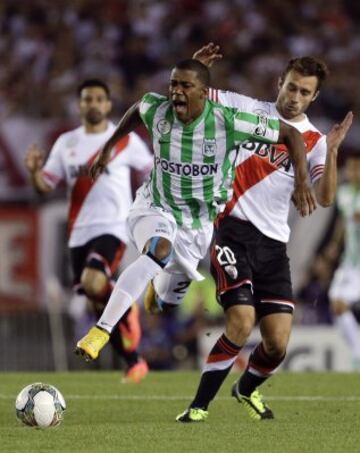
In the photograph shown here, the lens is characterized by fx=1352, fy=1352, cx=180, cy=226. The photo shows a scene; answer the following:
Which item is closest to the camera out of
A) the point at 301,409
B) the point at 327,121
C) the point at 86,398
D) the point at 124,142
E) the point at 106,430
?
the point at 106,430

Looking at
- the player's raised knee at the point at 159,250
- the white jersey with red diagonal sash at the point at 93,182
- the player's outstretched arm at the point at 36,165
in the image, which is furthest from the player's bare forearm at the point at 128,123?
the white jersey with red diagonal sash at the point at 93,182

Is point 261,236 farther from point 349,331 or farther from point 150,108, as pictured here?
point 349,331

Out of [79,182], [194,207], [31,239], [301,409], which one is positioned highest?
[194,207]

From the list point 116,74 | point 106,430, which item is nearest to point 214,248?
point 106,430

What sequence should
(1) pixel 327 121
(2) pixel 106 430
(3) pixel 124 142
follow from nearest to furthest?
(2) pixel 106 430 < (3) pixel 124 142 < (1) pixel 327 121

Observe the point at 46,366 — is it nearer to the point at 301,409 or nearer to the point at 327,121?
the point at 327,121

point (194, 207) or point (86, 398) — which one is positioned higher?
point (194, 207)

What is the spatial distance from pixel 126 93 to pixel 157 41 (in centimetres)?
146

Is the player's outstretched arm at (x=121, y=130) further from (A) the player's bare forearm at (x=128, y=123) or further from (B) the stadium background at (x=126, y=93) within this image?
(B) the stadium background at (x=126, y=93)

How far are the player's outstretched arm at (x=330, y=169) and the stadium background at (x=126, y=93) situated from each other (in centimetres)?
745

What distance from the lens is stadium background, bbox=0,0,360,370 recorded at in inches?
723

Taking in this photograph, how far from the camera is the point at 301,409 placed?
10.2 metres

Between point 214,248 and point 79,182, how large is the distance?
12.8ft

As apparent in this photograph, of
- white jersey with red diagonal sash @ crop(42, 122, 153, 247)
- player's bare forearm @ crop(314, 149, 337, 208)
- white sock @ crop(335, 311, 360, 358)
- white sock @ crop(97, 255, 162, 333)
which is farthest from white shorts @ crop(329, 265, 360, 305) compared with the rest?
white sock @ crop(97, 255, 162, 333)
